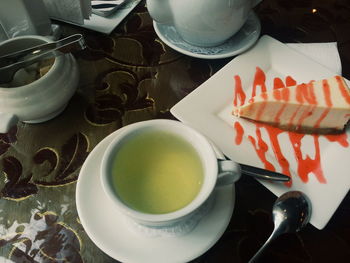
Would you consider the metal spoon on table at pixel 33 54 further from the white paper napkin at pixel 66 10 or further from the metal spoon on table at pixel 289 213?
the metal spoon on table at pixel 289 213

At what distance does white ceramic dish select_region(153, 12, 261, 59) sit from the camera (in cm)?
84

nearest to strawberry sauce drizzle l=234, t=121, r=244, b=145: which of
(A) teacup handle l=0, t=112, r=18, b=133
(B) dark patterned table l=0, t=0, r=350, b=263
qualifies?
(B) dark patterned table l=0, t=0, r=350, b=263

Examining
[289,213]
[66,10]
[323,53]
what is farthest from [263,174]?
[66,10]

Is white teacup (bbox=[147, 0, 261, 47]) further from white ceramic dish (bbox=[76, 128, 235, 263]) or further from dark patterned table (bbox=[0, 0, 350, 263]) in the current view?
white ceramic dish (bbox=[76, 128, 235, 263])

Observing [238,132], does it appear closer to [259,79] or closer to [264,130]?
[264,130]

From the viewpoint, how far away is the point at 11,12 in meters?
0.79

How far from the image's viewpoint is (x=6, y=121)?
62 centimetres

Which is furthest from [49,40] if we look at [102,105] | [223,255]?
[223,255]

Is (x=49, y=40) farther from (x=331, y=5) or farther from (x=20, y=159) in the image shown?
(x=331, y=5)

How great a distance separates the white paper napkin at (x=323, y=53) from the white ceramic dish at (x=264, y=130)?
0.04 m

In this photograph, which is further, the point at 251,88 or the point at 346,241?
the point at 251,88

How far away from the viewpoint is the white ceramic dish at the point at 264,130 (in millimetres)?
610

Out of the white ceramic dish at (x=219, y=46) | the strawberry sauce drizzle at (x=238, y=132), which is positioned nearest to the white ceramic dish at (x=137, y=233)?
the strawberry sauce drizzle at (x=238, y=132)

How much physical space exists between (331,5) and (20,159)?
97 cm
